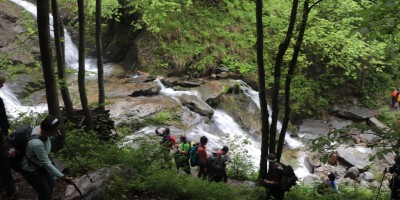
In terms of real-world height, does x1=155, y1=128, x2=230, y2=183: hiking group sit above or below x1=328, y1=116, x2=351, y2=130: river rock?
above

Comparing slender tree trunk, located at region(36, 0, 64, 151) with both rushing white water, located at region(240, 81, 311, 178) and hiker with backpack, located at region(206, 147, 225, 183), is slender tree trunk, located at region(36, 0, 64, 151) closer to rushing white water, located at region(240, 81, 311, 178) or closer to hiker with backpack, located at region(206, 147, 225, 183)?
hiker with backpack, located at region(206, 147, 225, 183)

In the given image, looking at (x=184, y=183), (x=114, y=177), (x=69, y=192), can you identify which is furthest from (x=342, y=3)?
(x=69, y=192)

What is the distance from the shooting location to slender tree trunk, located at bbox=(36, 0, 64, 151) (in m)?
6.32

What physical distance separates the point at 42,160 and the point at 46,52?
3158 millimetres

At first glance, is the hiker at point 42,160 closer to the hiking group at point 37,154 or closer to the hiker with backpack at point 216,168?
the hiking group at point 37,154

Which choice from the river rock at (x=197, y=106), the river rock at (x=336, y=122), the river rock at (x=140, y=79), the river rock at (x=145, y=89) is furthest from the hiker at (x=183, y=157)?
the river rock at (x=336, y=122)

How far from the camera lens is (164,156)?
27.4 ft

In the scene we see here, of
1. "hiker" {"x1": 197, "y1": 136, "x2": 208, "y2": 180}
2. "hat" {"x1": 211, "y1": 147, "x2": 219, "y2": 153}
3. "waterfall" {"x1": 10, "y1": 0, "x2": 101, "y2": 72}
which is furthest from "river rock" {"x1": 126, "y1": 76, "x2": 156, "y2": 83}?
"hiker" {"x1": 197, "y1": 136, "x2": 208, "y2": 180}

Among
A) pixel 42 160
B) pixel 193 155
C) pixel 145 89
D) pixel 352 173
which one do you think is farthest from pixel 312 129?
pixel 42 160

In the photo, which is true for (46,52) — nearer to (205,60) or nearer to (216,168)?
(216,168)

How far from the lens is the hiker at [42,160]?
4.24 meters

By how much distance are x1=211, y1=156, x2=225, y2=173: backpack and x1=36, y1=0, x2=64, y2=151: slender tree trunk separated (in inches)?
170

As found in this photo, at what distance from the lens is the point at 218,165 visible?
976cm

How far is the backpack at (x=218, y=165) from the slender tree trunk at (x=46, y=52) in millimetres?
4314
